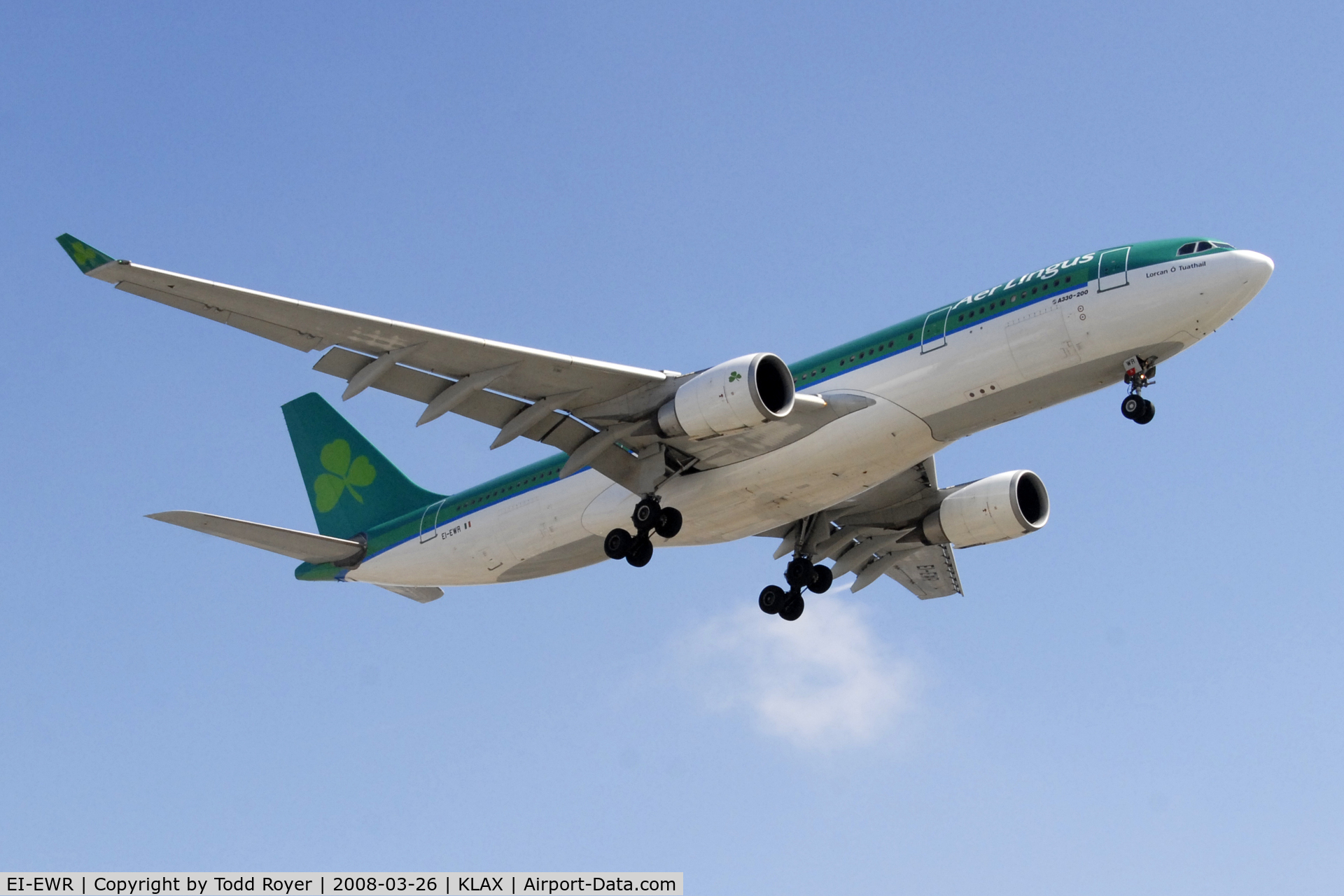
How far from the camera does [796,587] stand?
27.7 metres

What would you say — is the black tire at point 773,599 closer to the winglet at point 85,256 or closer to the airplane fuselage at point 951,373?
the airplane fuselage at point 951,373

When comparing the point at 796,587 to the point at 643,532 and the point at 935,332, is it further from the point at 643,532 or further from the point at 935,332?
the point at 935,332

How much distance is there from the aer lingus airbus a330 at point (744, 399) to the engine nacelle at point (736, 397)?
3 centimetres

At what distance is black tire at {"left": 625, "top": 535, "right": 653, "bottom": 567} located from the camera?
77.6ft

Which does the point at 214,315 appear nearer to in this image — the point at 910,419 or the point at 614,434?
the point at 614,434

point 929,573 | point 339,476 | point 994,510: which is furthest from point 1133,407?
point 339,476

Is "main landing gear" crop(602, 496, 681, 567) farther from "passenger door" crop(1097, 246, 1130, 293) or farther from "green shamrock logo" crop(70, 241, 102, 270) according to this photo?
"green shamrock logo" crop(70, 241, 102, 270)

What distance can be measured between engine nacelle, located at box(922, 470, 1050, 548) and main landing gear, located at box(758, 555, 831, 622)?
2.62m

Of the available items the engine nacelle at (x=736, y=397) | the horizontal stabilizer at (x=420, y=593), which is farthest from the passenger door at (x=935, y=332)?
the horizontal stabilizer at (x=420, y=593)

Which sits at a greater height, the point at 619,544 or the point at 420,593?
the point at 420,593

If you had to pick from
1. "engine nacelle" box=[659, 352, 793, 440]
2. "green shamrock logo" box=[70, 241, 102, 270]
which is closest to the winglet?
"green shamrock logo" box=[70, 241, 102, 270]

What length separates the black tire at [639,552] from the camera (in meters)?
23.6

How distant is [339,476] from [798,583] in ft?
35.1

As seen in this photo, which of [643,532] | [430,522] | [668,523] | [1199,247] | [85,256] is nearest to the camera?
[85,256]
